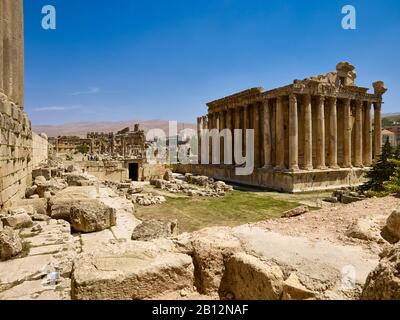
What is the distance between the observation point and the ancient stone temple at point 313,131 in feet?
79.9

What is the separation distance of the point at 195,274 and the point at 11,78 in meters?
10.4

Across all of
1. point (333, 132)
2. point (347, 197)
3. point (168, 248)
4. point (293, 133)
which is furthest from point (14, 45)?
point (333, 132)

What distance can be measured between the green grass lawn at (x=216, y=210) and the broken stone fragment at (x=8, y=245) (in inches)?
323

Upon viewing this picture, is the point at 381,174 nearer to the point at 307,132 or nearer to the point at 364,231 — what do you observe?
the point at 307,132

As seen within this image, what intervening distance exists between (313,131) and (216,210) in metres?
15.6

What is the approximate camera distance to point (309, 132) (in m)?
25.0

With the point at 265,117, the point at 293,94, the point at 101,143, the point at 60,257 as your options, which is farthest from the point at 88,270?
the point at 101,143

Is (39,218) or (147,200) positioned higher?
(39,218)

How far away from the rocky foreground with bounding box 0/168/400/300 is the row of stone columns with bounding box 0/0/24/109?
6.91 m

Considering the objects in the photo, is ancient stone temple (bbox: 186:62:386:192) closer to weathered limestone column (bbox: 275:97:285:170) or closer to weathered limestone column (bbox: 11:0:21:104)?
weathered limestone column (bbox: 275:97:285:170)

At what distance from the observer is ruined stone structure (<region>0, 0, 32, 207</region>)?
7277 millimetres

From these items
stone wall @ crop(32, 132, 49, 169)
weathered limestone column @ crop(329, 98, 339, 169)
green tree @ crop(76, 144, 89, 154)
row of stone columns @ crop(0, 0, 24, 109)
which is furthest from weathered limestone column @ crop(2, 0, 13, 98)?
green tree @ crop(76, 144, 89, 154)

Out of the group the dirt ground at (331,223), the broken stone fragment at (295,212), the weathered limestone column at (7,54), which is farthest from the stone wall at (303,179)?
the weathered limestone column at (7,54)
